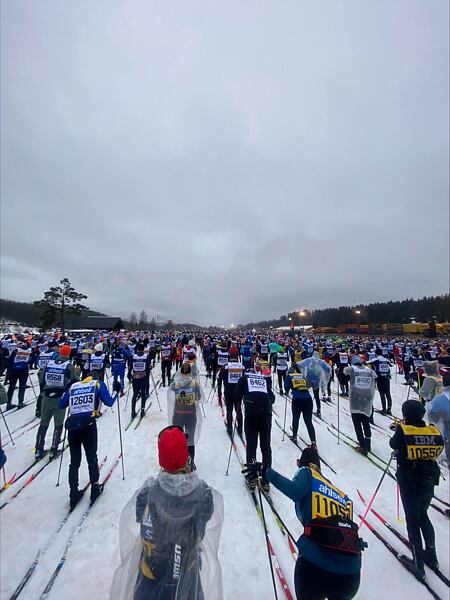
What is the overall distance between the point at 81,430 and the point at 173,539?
3.66 metres

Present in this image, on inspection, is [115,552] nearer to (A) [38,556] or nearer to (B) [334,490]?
(A) [38,556]

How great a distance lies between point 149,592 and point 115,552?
2443mm

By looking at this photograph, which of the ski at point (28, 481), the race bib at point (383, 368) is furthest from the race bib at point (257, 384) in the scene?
the race bib at point (383, 368)

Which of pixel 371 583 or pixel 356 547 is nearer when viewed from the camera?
pixel 356 547

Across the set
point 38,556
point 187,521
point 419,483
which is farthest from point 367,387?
point 38,556

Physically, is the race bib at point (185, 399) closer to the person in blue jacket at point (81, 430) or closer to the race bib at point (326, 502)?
the person in blue jacket at point (81, 430)

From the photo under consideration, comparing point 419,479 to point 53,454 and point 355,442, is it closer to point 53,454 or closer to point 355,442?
point 355,442

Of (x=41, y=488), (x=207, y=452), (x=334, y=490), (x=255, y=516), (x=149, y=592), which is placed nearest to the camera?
(x=149, y=592)

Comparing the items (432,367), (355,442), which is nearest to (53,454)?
(355,442)

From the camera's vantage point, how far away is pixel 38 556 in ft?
12.4

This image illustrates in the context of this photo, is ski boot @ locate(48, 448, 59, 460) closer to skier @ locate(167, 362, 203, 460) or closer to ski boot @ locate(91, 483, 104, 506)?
ski boot @ locate(91, 483, 104, 506)

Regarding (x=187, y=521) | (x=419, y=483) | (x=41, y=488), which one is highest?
(x=187, y=521)

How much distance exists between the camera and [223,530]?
434 centimetres

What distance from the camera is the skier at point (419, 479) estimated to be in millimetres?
3697
